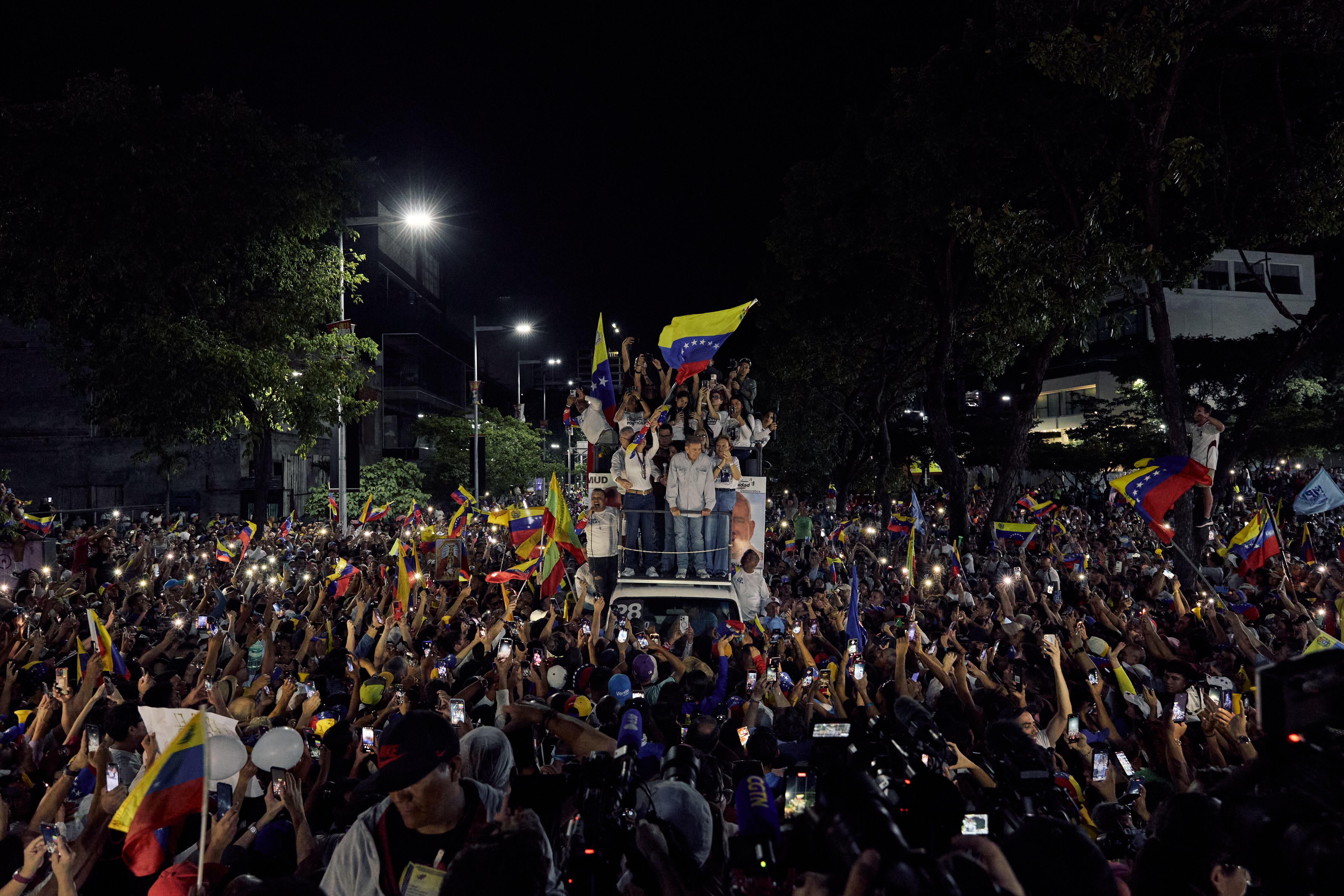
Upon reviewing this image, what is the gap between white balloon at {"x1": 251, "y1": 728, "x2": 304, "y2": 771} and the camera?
3871 mm

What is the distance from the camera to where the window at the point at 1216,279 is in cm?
5444

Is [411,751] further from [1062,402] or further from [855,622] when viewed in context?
[1062,402]

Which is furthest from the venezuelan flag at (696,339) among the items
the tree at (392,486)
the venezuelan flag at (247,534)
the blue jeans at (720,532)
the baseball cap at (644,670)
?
the tree at (392,486)

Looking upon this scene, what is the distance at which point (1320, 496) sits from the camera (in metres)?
13.3

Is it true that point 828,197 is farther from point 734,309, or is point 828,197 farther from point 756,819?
point 756,819

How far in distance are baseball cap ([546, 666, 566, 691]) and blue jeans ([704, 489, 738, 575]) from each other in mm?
4211

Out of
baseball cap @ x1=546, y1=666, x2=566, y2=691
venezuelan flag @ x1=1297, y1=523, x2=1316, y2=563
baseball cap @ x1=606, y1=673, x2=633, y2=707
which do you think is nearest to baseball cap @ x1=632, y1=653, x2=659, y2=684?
baseball cap @ x1=606, y1=673, x2=633, y2=707

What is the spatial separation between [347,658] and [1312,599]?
38.8ft

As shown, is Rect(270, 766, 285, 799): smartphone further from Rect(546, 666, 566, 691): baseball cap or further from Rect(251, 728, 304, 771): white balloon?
Rect(546, 666, 566, 691): baseball cap

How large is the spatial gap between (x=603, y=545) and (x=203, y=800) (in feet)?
28.4

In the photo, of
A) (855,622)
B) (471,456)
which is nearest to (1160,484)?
(855,622)

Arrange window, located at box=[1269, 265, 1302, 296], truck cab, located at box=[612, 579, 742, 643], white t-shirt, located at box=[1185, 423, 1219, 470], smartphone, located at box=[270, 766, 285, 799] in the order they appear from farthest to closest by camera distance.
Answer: window, located at box=[1269, 265, 1302, 296] < white t-shirt, located at box=[1185, 423, 1219, 470] < truck cab, located at box=[612, 579, 742, 643] < smartphone, located at box=[270, 766, 285, 799]

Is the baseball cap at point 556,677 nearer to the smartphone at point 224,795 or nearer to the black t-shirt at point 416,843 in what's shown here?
the smartphone at point 224,795

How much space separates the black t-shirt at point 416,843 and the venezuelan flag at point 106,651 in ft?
14.1
